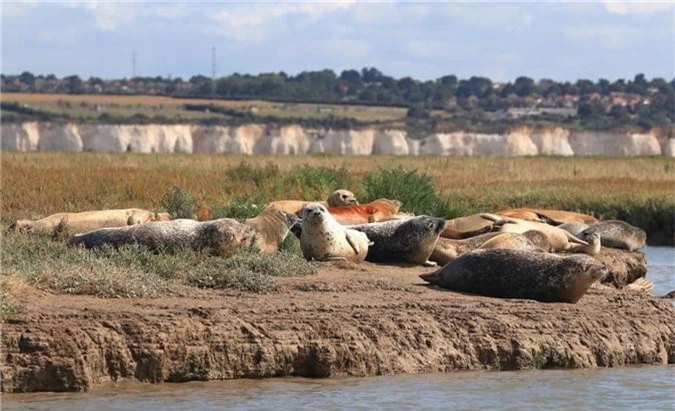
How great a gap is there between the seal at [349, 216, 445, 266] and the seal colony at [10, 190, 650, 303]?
1 cm

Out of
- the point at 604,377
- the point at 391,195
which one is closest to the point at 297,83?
the point at 391,195

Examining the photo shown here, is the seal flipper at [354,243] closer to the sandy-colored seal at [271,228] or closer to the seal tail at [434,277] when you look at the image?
the sandy-colored seal at [271,228]

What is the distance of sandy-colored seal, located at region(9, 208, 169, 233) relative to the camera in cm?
1733

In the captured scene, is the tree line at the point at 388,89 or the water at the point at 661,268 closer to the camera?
the water at the point at 661,268

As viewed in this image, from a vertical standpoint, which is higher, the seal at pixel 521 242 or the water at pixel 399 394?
the seal at pixel 521 242

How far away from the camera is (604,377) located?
13.0 meters

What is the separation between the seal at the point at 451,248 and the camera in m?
16.8

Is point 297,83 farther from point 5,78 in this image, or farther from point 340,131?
point 340,131

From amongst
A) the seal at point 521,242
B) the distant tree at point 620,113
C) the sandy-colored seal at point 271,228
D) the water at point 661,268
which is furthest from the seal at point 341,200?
the distant tree at point 620,113

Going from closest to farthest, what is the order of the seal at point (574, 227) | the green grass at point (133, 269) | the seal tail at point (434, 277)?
the green grass at point (133, 269)
the seal tail at point (434, 277)
the seal at point (574, 227)

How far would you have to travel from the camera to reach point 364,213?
19.0m

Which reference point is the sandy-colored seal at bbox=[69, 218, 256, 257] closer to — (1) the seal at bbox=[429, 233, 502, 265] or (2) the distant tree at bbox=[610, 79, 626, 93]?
(1) the seal at bbox=[429, 233, 502, 265]

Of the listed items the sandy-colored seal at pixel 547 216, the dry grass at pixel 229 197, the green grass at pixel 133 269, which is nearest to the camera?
the green grass at pixel 133 269

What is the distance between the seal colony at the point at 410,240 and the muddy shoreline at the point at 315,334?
1.10 ft
